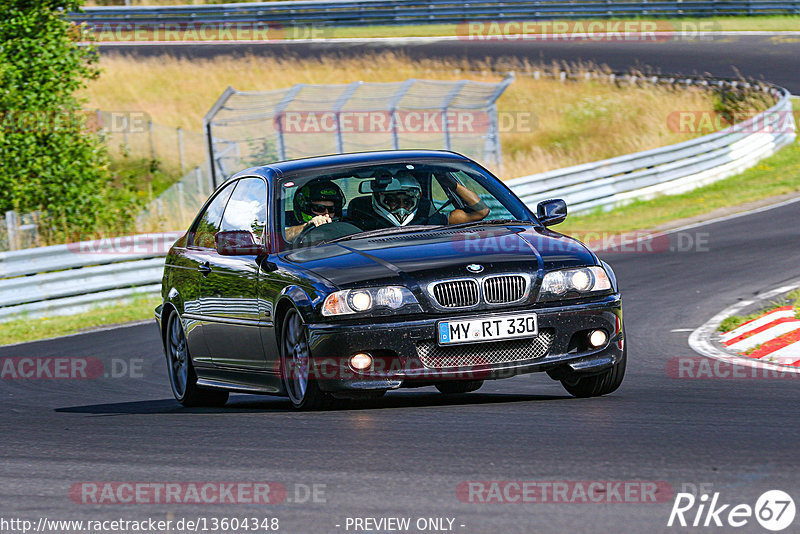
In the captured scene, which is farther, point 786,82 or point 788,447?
point 786,82

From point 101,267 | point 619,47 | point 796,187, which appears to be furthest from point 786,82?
point 101,267

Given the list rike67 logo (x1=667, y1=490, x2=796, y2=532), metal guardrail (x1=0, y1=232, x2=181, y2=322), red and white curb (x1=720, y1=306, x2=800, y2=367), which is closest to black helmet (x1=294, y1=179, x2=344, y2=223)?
red and white curb (x1=720, y1=306, x2=800, y2=367)

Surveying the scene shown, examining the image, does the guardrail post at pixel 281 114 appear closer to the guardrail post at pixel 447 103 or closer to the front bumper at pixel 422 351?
the guardrail post at pixel 447 103

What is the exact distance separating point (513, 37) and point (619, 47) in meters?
4.47

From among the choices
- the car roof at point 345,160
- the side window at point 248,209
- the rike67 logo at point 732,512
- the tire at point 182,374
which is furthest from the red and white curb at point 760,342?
the rike67 logo at point 732,512

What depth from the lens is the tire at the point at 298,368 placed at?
24.3 ft

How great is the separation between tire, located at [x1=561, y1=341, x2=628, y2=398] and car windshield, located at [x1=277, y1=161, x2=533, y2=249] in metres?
1.17

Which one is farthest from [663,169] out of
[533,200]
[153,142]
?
[153,142]

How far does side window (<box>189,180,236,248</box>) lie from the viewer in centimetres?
923

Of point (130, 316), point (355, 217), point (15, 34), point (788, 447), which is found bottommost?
point (130, 316)

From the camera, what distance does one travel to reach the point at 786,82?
33.8m

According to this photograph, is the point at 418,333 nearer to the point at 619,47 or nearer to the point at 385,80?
the point at 385,80

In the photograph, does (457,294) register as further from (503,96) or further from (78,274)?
(503,96)

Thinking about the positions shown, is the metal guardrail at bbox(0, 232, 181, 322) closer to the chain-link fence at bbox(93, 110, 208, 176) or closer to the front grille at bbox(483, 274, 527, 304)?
the front grille at bbox(483, 274, 527, 304)
